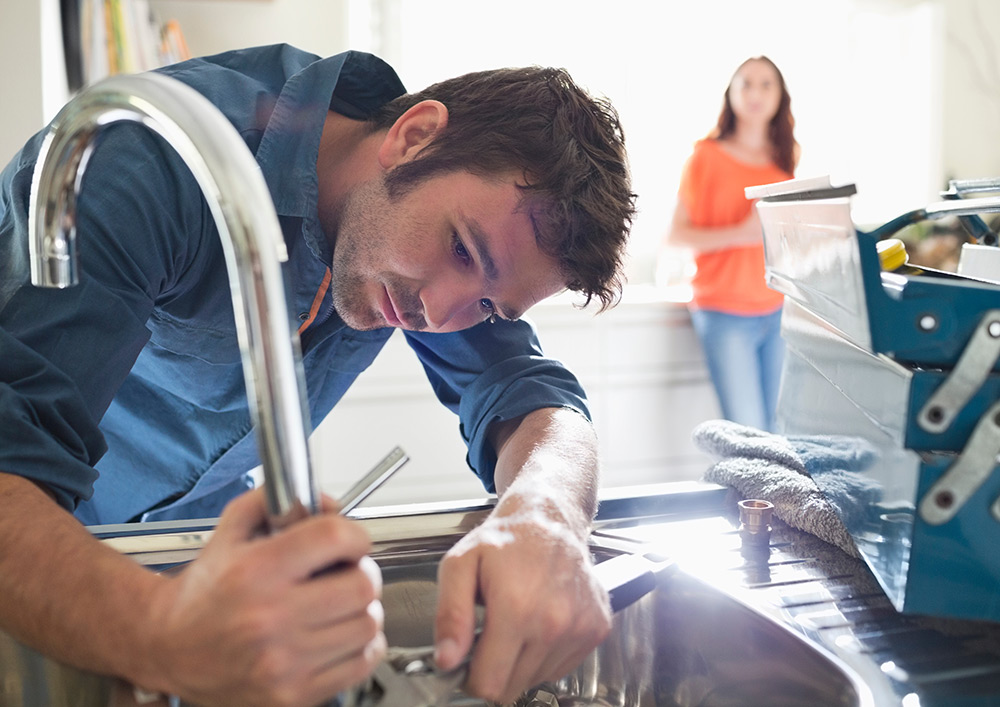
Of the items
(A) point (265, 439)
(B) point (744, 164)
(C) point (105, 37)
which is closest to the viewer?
(A) point (265, 439)

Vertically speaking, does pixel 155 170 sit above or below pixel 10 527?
above

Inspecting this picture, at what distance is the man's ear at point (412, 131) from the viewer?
3.19 ft

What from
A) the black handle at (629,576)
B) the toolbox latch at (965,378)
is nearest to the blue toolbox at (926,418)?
the toolbox latch at (965,378)

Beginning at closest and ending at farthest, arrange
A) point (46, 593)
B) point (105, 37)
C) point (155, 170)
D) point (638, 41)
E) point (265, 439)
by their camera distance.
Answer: point (265, 439) < point (46, 593) < point (155, 170) < point (105, 37) < point (638, 41)

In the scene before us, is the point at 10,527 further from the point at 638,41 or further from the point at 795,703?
the point at 638,41

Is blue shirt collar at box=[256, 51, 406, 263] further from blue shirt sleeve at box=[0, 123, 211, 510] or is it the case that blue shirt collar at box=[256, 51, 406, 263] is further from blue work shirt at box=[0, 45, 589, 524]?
blue shirt sleeve at box=[0, 123, 211, 510]

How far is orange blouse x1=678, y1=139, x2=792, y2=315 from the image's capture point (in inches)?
104

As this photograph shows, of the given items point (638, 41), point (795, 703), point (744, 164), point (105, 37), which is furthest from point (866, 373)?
point (638, 41)

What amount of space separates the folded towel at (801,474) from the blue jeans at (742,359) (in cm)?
175

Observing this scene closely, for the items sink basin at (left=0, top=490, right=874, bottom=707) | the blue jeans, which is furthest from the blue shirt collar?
the blue jeans

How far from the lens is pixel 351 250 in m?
0.96

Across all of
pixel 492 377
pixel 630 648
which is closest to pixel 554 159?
pixel 492 377

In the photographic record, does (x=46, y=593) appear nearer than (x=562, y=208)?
Yes

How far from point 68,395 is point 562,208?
507 millimetres
